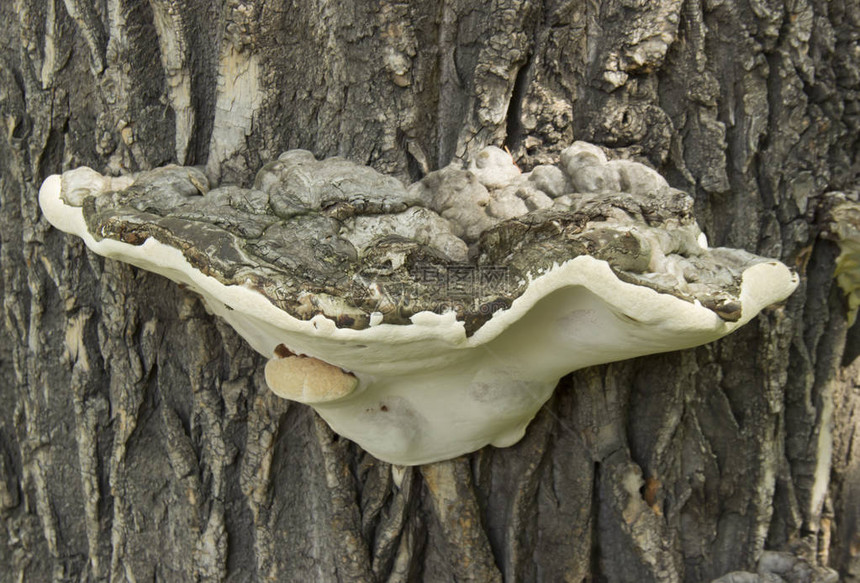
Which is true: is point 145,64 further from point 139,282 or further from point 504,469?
point 504,469

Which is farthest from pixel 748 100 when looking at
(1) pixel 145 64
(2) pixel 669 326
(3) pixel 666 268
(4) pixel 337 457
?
(1) pixel 145 64

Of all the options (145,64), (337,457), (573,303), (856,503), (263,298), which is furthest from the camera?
(856,503)

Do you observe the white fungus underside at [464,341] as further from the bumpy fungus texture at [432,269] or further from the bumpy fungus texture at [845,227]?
the bumpy fungus texture at [845,227]

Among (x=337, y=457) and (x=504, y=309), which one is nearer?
(x=504, y=309)

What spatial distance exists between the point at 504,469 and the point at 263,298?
1.05 metres

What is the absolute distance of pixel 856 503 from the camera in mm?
2186

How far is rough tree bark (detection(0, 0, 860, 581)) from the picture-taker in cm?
167

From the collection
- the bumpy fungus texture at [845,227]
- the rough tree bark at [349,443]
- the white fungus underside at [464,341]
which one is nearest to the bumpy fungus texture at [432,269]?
the white fungus underside at [464,341]

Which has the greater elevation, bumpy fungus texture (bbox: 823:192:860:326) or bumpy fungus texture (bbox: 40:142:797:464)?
bumpy fungus texture (bbox: 823:192:860:326)

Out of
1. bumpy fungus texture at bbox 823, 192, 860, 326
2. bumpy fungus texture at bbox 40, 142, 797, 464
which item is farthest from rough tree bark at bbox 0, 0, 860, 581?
bumpy fungus texture at bbox 40, 142, 797, 464

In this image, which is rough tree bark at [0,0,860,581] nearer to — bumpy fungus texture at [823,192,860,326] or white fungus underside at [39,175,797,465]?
bumpy fungus texture at [823,192,860,326]

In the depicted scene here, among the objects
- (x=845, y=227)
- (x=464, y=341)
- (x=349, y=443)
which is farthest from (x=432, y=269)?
(x=845, y=227)

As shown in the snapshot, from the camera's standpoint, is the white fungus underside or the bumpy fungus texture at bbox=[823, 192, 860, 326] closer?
the white fungus underside

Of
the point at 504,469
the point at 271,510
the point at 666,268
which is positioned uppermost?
the point at 666,268
